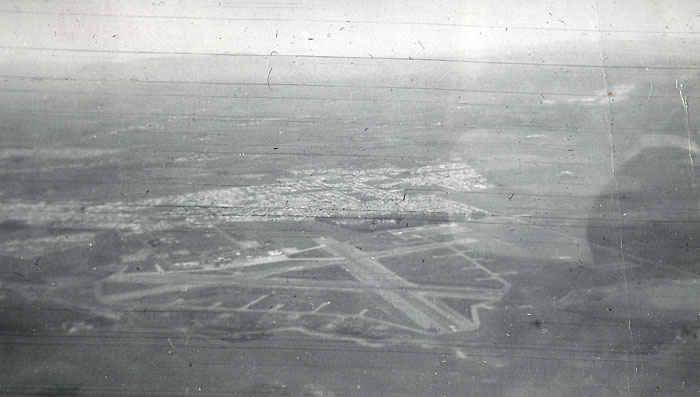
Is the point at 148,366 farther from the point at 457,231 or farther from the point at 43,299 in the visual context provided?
the point at 457,231

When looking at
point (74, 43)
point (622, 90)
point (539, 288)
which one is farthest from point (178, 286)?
point (622, 90)

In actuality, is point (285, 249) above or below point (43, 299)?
above

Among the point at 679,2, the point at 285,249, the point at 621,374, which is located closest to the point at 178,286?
the point at 285,249

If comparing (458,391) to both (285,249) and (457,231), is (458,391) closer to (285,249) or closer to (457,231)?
(457,231)

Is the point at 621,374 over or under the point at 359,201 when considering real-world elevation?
under

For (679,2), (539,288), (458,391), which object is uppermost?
(679,2)

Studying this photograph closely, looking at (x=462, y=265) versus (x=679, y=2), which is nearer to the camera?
(x=462, y=265)
